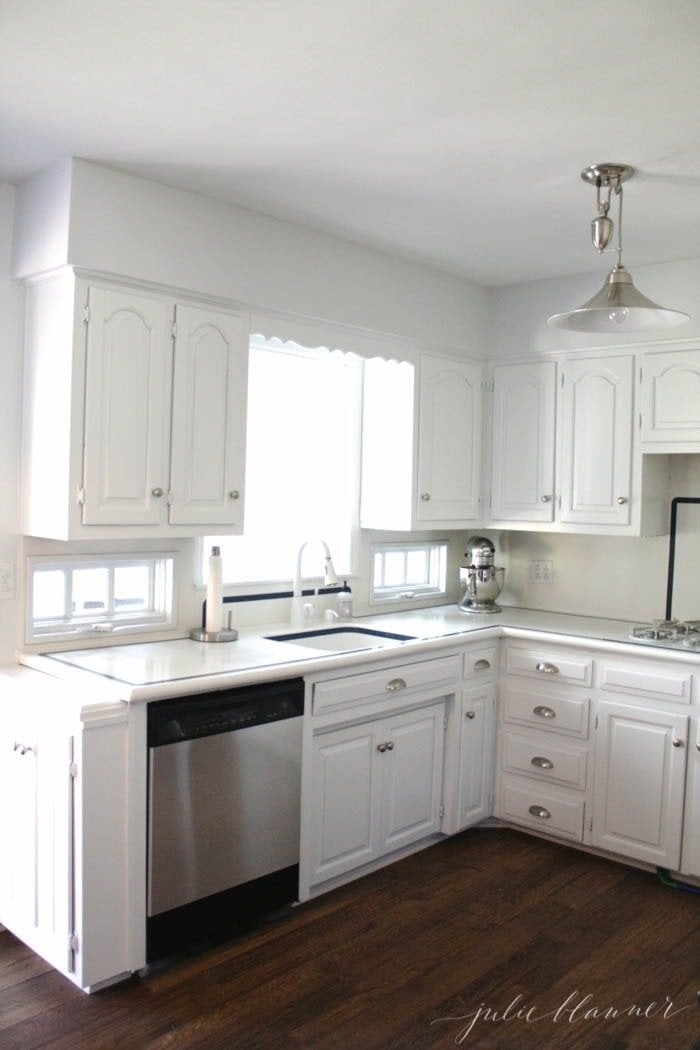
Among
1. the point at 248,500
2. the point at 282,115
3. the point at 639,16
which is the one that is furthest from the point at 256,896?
the point at 639,16

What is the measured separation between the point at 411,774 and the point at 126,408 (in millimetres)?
1747

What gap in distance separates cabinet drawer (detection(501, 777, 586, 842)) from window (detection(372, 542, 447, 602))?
1.01 meters

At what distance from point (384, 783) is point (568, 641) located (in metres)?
0.95

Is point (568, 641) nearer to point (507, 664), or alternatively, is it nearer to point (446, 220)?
point (507, 664)

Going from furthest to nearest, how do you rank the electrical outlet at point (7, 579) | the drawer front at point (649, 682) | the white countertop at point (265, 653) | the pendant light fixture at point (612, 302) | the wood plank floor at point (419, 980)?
the drawer front at point (649, 682), the electrical outlet at point (7, 579), the white countertop at point (265, 653), the pendant light fixture at point (612, 302), the wood plank floor at point (419, 980)

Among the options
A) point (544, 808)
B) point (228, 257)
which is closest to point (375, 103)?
point (228, 257)

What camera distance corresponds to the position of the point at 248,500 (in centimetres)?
359

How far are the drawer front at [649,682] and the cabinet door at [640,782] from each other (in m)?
0.06

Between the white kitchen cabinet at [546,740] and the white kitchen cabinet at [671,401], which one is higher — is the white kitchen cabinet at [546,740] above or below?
below

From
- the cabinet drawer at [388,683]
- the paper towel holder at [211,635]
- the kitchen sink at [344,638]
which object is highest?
the paper towel holder at [211,635]

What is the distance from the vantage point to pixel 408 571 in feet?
14.4

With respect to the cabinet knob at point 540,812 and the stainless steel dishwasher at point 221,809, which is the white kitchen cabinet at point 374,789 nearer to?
the stainless steel dishwasher at point 221,809

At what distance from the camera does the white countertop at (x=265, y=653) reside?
2.61 meters

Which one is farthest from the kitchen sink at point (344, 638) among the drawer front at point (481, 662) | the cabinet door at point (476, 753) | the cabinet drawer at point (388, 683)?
the cabinet door at point (476, 753)
